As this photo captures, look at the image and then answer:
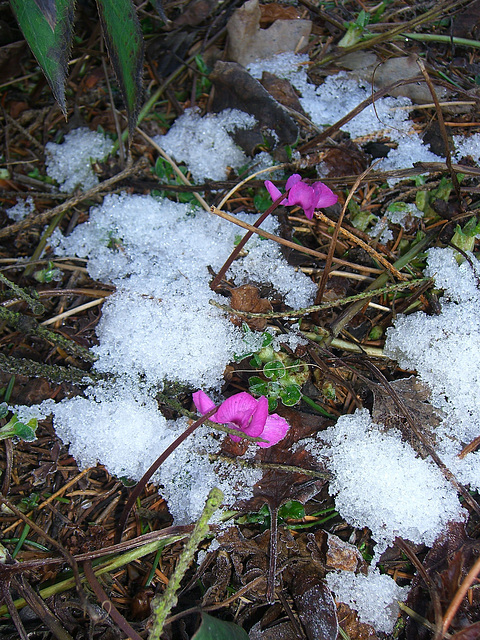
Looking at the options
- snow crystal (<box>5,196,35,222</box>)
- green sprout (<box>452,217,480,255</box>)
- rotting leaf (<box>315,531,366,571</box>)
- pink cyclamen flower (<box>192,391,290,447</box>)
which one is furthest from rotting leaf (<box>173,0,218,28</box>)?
rotting leaf (<box>315,531,366,571</box>)

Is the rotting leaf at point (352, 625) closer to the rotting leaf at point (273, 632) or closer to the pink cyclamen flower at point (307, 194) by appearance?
the rotting leaf at point (273, 632)

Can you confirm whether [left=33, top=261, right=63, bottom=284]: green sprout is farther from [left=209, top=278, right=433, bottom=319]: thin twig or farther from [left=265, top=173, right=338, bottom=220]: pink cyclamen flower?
[left=265, top=173, right=338, bottom=220]: pink cyclamen flower

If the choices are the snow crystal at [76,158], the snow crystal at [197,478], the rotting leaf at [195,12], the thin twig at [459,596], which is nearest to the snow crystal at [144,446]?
the snow crystal at [197,478]

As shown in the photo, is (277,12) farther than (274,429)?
Yes

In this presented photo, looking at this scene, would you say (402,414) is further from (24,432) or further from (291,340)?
(24,432)

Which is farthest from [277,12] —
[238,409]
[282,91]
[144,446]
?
[144,446]

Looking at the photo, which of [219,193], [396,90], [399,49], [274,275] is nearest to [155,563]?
[274,275]

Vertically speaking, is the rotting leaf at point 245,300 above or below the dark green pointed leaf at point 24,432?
above
